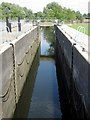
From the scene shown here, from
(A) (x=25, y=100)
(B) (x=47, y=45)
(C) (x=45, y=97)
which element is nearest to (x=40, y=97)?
(C) (x=45, y=97)

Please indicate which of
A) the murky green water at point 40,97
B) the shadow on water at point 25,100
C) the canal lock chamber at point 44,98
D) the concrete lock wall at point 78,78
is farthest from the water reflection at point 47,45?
the concrete lock wall at point 78,78

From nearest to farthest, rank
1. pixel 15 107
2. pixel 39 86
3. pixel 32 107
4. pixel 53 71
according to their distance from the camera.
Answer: pixel 15 107 < pixel 32 107 < pixel 39 86 < pixel 53 71

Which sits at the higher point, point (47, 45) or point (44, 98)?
point (47, 45)

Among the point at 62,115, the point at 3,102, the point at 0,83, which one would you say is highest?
the point at 0,83

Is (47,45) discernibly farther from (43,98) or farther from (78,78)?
(78,78)

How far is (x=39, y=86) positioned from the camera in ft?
58.0

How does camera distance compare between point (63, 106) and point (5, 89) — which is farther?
point (63, 106)

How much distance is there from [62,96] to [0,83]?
6.76 metres

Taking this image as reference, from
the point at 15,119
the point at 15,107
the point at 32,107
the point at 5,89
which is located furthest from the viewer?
the point at 32,107

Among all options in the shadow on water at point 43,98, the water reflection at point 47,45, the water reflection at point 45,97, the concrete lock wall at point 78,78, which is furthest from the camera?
the water reflection at point 47,45

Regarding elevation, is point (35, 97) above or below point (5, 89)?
below

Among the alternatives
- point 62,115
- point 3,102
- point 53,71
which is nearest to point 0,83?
point 3,102

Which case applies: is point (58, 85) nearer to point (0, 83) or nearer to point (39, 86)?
point (39, 86)

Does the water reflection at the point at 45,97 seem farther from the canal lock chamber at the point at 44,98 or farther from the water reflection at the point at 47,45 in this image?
the water reflection at the point at 47,45
